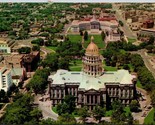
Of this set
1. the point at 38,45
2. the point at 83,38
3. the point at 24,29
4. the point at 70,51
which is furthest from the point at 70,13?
the point at 70,51

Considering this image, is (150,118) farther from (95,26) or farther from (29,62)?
(95,26)

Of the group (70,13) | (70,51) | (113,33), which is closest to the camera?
(70,51)

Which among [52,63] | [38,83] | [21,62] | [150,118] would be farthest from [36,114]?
[21,62]

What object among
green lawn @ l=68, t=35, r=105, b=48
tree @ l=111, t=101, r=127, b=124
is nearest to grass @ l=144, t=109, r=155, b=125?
tree @ l=111, t=101, r=127, b=124

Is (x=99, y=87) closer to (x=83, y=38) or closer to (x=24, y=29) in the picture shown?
(x=83, y=38)

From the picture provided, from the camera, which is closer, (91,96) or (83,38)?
(91,96)

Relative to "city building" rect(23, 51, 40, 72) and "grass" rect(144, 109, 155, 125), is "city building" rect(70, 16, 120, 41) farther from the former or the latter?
"grass" rect(144, 109, 155, 125)

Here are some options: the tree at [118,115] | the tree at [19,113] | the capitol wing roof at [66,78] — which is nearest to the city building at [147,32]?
the capitol wing roof at [66,78]

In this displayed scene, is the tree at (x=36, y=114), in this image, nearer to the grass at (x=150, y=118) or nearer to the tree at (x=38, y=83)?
the tree at (x=38, y=83)
